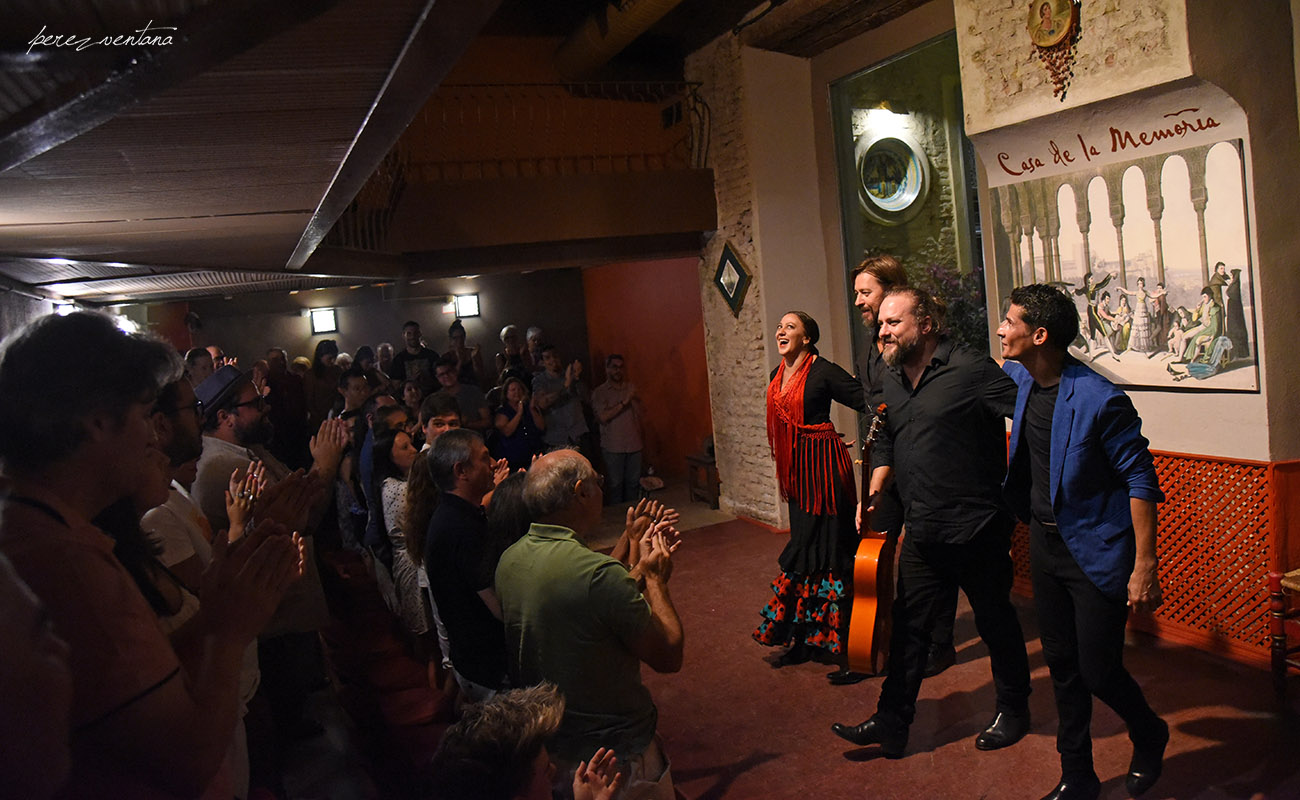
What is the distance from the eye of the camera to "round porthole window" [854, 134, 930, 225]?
7152 mm

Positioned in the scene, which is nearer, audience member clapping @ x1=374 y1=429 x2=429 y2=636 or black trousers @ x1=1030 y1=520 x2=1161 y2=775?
black trousers @ x1=1030 y1=520 x2=1161 y2=775

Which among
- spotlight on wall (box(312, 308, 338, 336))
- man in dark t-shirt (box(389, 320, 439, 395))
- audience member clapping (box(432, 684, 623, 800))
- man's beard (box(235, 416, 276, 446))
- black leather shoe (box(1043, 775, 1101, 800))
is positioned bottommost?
black leather shoe (box(1043, 775, 1101, 800))

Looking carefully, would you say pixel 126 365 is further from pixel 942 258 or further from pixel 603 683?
pixel 942 258

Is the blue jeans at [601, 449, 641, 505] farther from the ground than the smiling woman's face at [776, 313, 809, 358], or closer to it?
closer to it

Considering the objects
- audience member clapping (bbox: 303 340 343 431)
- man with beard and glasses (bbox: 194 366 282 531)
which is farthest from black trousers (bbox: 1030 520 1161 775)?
audience member clapping (bbox: 303 340 343 431)

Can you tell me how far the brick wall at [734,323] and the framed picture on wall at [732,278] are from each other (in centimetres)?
6

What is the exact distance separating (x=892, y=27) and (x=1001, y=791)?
499 centimetres

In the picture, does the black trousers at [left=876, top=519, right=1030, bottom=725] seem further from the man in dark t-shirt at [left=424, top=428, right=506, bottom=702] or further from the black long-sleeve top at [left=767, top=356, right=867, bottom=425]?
the man in dark t-shirt at [left=424, top=428, right=506, bottom=702]

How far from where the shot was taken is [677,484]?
32.7ft

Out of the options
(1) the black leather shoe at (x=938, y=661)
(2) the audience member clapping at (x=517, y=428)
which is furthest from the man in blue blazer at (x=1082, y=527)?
(2) the audience member clapping at (x=517, y=428)

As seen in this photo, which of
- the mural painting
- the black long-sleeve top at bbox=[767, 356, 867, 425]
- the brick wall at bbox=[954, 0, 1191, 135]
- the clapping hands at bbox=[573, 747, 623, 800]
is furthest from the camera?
the black long-sleeve top at bbox=[767, 356, 867, 425]

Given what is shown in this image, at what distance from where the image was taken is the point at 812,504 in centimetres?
466

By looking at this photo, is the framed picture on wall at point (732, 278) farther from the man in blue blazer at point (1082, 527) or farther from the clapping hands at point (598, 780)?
the clapping hands at point (598, 780)

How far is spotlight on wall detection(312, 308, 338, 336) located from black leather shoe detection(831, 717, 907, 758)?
10109 millimetres
